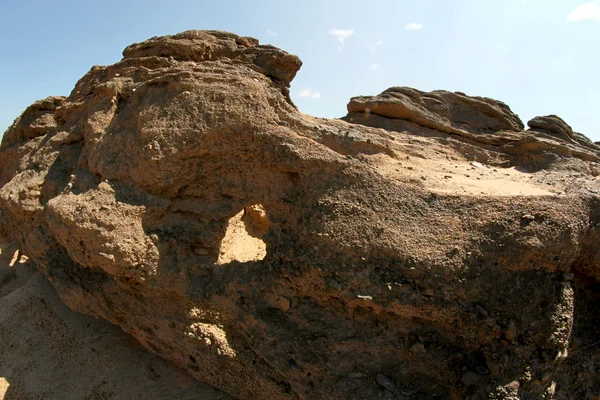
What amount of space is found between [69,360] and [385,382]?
2.87 metres

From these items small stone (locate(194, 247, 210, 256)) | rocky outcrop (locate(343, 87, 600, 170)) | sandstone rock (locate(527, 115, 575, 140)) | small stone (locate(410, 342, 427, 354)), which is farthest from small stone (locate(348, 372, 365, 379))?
sandstone rock (locate(527, 115, 575, 140))

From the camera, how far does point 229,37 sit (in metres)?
4.30

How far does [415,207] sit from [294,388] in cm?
158

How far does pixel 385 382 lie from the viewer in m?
2.71

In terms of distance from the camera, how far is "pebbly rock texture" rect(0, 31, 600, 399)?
2.68 m

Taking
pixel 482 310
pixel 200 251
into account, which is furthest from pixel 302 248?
pixel 482 310

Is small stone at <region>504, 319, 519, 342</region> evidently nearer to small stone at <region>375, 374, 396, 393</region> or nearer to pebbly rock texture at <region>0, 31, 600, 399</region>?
pebbly rock texture at <region>0, 31, 600, 399</region>

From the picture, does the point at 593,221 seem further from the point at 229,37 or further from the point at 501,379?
the point at 229,37

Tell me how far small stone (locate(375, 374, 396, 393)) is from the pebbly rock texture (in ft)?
0.03

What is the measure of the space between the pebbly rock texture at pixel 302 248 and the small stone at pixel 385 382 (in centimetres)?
1

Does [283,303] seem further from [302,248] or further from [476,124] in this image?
[476,124]

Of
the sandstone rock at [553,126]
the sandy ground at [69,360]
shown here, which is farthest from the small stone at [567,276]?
the sandstone rock at [553,126]

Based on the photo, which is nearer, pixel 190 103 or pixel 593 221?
pixel 593 221

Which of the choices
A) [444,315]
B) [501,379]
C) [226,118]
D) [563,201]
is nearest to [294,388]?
[444,315]
